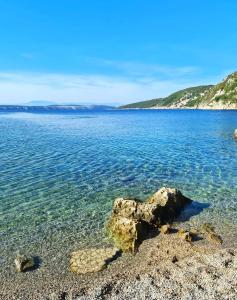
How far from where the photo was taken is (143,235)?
19.5 meters

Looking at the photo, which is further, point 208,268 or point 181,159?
point 181,159

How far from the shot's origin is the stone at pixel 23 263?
15.9 m

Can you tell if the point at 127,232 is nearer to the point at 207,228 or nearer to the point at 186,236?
the point at 186,236

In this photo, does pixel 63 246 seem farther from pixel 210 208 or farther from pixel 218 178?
pixel 218 178

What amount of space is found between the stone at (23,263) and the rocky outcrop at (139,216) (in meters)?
4.55

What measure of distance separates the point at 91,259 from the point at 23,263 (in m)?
3.09

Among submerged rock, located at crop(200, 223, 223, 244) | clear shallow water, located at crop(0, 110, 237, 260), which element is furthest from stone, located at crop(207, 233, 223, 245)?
clear shallow water, located at crop(0, 110, 237, 260)

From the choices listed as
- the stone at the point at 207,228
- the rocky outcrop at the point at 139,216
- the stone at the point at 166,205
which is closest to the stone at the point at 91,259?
the rocky outcrop at the point at 139,216

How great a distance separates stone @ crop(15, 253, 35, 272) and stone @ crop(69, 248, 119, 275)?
1790mm

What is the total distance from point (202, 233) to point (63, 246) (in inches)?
300

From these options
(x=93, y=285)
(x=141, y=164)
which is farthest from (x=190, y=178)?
(x=93, y=285)

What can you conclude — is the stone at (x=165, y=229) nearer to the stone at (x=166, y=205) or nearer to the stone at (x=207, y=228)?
the stone at (x=166, y=205)

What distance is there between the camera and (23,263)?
638 inches

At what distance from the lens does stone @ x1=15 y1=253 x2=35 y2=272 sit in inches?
628
